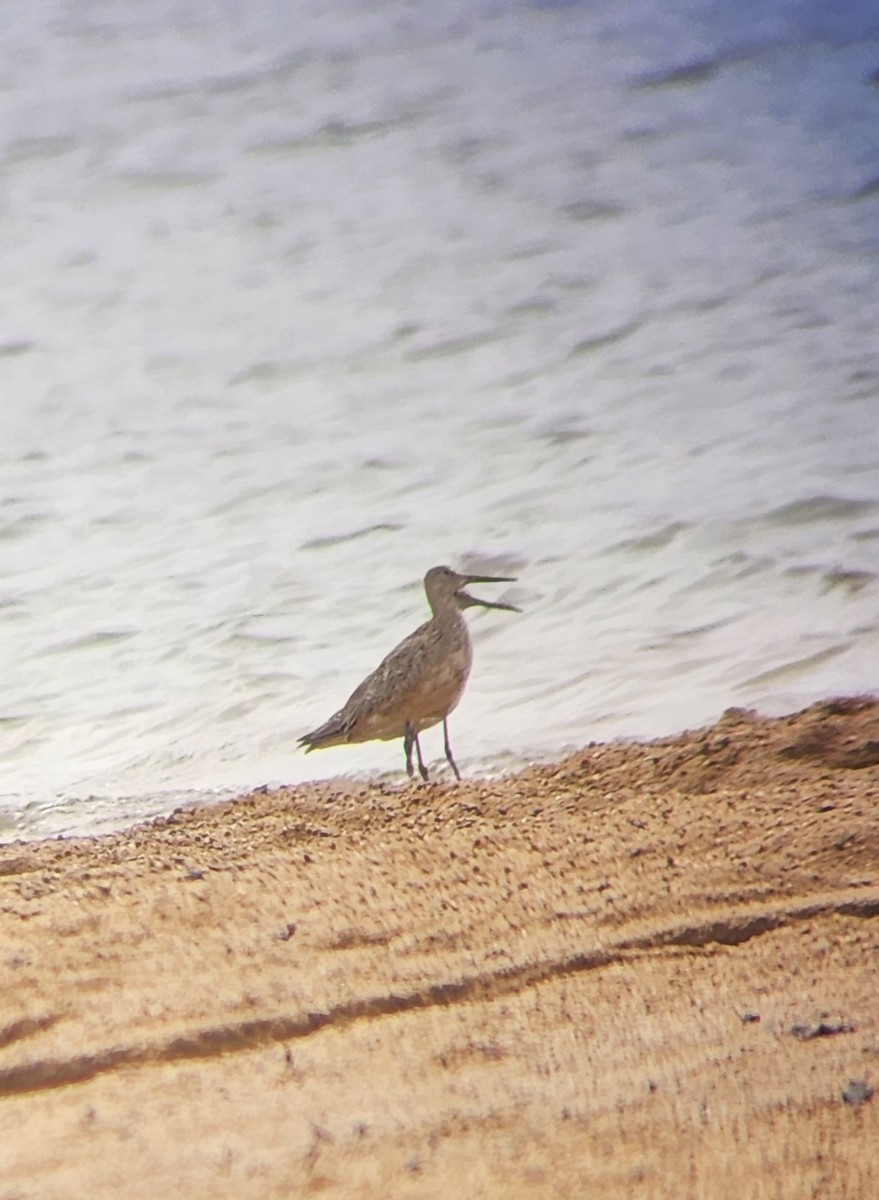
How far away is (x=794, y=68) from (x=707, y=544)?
1.55 meters

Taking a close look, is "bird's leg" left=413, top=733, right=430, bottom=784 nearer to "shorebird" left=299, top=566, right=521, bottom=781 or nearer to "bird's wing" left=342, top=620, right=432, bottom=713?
"shorebird" left=299, top=566, right=521, bottom=781

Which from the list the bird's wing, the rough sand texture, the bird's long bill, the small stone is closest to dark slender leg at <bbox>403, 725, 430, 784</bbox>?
the bird's wing

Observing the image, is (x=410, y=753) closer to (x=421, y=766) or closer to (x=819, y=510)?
(x=421, y=766)

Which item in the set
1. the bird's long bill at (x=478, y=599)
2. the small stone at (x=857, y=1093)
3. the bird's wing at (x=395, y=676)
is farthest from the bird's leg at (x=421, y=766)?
the small stone at (x=857, y=1093)

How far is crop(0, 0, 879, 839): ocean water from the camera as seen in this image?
4.94m

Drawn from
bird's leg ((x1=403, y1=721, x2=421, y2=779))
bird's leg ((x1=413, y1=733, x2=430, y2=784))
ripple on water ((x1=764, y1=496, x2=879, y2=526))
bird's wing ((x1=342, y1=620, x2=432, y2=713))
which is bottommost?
bird's leg ((x1=413, y1=733, x2=430, y2=784))

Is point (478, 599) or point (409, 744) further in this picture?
point (478, 599)

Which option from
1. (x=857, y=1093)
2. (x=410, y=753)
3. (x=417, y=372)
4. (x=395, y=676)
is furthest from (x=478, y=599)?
(x=857, y=1093)

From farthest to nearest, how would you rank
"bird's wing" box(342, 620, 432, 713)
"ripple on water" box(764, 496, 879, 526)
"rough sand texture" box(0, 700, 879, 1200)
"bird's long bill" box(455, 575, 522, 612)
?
"bird's long bill" box(455, 575, 522, 612)
"ripple on water" box(764, 496, 879, 526)
"bird's wing" box(342, 620, 432, 713)
"rough sand texture" box(0, 700, 879, 1200)

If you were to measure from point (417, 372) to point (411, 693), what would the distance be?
130cm

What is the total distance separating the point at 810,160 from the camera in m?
5.07

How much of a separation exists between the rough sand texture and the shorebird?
0.70 m

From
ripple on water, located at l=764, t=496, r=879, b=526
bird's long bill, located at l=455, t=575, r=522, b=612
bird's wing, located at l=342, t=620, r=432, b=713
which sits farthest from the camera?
bird's long bill, located at l=455, t=575, r=522, b=612

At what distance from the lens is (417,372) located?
544 centimetres
